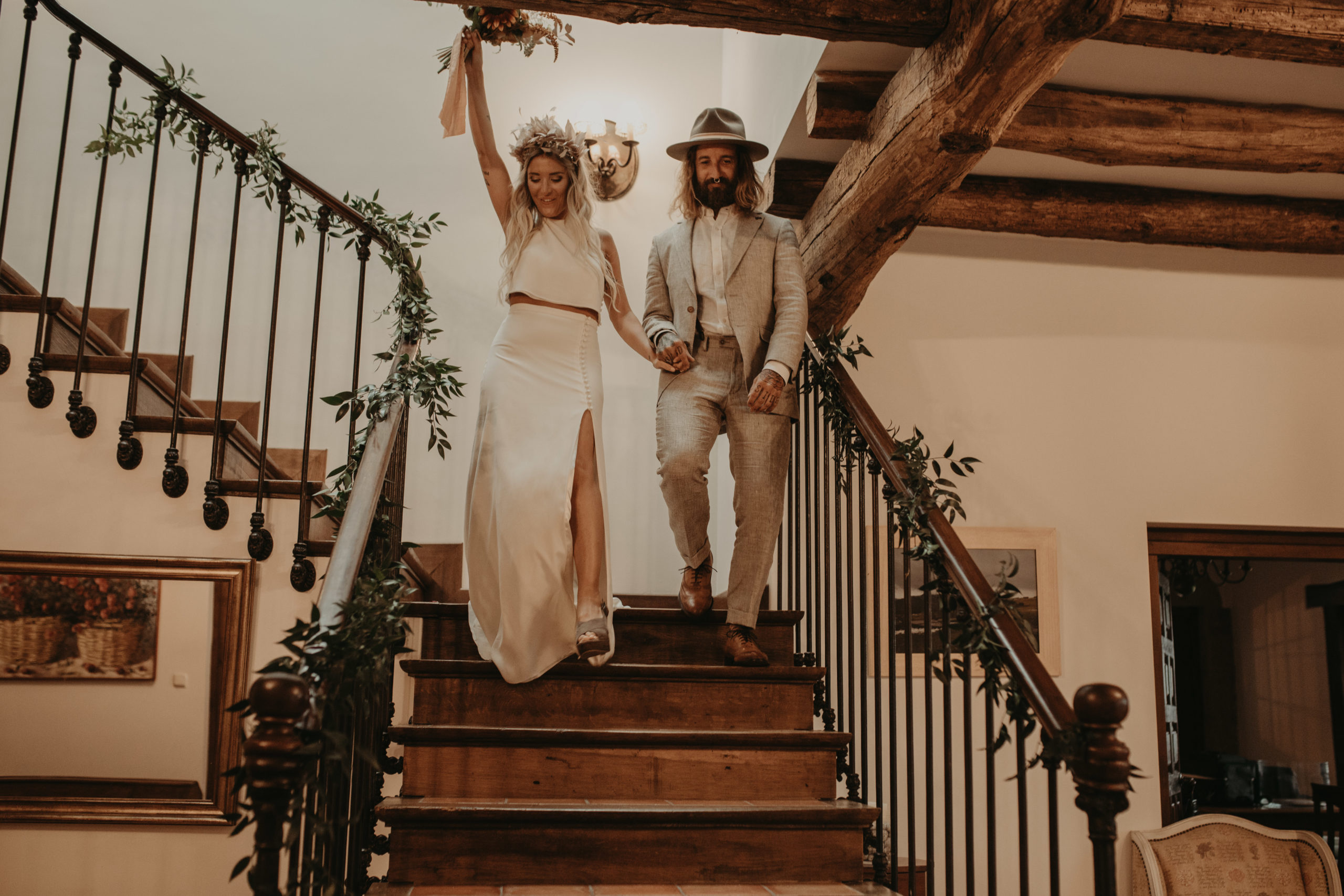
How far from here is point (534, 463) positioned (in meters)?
2.77

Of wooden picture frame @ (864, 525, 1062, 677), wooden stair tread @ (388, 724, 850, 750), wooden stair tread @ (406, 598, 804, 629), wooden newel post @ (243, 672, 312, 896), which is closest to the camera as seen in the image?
wooden newel post @ (243, 672, 312, 896)

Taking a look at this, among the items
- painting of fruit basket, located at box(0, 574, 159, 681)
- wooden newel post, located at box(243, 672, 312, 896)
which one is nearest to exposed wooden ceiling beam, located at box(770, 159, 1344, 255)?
painting of fruit basket, located at box(0, 574, 159, 681)

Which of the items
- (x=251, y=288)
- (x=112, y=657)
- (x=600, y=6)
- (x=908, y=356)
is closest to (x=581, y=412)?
(x=600, y=6)

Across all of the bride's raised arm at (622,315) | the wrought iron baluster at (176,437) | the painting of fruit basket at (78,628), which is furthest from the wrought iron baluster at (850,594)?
the painting of fruit basket at (78,628)

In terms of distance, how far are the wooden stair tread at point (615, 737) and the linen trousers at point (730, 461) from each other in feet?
1.32

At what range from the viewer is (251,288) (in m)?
4.76

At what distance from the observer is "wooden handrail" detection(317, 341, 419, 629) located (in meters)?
1.77

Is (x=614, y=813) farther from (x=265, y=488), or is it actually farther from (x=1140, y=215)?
(x=1140, y=215)

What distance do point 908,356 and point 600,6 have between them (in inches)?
89.4

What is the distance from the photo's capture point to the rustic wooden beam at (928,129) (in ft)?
7.41

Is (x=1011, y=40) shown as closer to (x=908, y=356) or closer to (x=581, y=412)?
(x=581, y=412)

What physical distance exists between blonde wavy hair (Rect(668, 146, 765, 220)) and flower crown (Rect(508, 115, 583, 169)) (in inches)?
17.2

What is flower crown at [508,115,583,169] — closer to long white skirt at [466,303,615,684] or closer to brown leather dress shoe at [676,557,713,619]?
long white skirt at [466,303,615,684]

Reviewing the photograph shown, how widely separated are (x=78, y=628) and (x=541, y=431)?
224 centimetres
